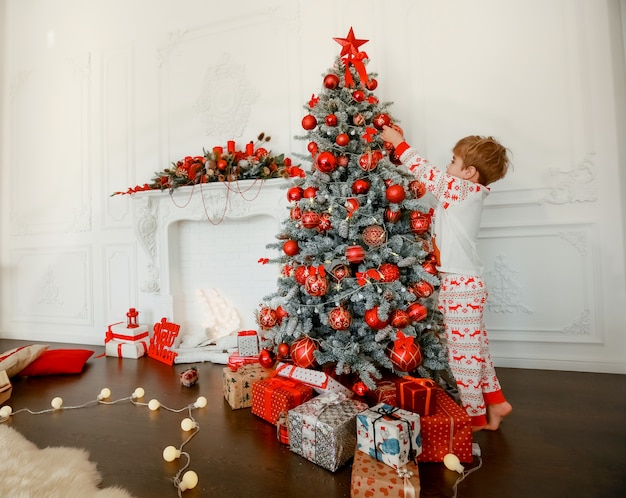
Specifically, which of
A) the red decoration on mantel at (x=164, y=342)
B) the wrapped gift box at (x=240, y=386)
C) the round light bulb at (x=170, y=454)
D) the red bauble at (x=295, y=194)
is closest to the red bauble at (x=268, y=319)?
the wrapped gift box at (x=240, y=386)

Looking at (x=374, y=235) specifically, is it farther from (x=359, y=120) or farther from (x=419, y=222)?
(x=359, y=120)

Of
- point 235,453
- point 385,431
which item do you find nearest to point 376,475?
point 385,431

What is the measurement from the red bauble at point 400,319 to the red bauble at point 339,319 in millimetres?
225

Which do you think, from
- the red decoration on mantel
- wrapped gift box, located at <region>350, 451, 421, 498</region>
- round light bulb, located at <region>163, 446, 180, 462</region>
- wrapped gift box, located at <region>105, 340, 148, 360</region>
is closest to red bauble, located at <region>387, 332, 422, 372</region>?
wrapped gift box, located at <region>350, 451, 421, 498</region>

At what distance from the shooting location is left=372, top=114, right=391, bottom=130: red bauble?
2020 millimetres

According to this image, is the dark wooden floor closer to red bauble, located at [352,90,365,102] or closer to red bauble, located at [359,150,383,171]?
red bauble, located at [359,150,383,171]

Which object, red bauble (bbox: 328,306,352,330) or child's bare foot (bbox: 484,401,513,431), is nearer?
child's bare foot (bbox: 484,401,513,431)

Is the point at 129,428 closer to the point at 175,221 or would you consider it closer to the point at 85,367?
the point at 85,367

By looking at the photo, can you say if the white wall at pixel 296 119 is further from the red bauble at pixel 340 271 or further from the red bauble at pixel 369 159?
the red bauble at pixel 340 271

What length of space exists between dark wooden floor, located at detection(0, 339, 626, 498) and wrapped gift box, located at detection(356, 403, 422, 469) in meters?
0.15

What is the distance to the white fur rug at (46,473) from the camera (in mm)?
1221

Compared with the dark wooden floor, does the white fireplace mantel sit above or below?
above

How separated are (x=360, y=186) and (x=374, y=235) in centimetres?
27

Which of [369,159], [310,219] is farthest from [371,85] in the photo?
[310,219]
